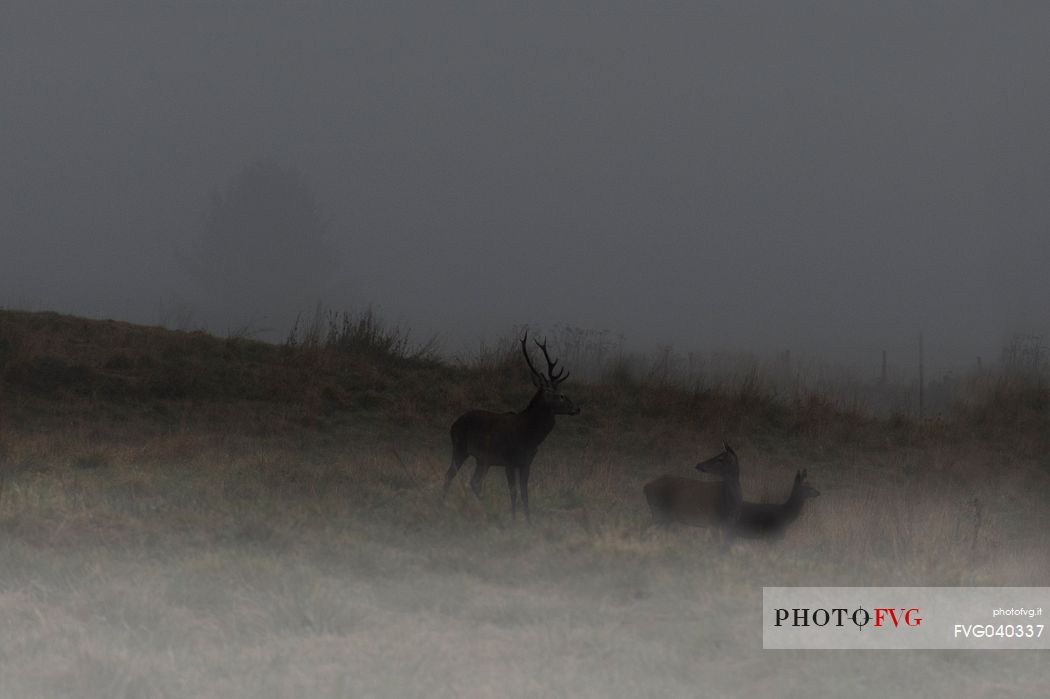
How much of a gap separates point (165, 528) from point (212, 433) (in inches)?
205

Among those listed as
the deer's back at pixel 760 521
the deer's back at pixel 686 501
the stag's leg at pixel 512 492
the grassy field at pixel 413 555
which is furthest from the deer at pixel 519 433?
the deer's back at pixel 760 521

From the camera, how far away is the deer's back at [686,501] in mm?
7418

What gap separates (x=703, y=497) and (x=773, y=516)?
2.05 feet

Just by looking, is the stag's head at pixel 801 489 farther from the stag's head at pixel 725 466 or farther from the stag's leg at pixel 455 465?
the stag's leg at pixel 455 465

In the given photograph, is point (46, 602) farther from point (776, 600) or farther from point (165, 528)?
point (776, 600)

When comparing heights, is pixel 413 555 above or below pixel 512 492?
below

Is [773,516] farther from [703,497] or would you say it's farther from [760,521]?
[703,497]

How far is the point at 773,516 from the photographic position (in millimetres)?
7684

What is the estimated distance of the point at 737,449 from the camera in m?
14.1

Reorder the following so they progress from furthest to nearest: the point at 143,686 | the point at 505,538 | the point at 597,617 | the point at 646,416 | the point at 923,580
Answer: the point at 646,416, the point at 505,538, the point at 923,580, the point at 597,617, the point at 143,686

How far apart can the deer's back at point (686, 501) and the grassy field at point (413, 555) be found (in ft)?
0.67

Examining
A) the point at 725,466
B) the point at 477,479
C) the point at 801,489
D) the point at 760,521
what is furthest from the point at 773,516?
the point at 477,479

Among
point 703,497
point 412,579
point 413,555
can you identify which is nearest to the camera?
point 412,579

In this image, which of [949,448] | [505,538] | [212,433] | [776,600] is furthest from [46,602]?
[949,448]
